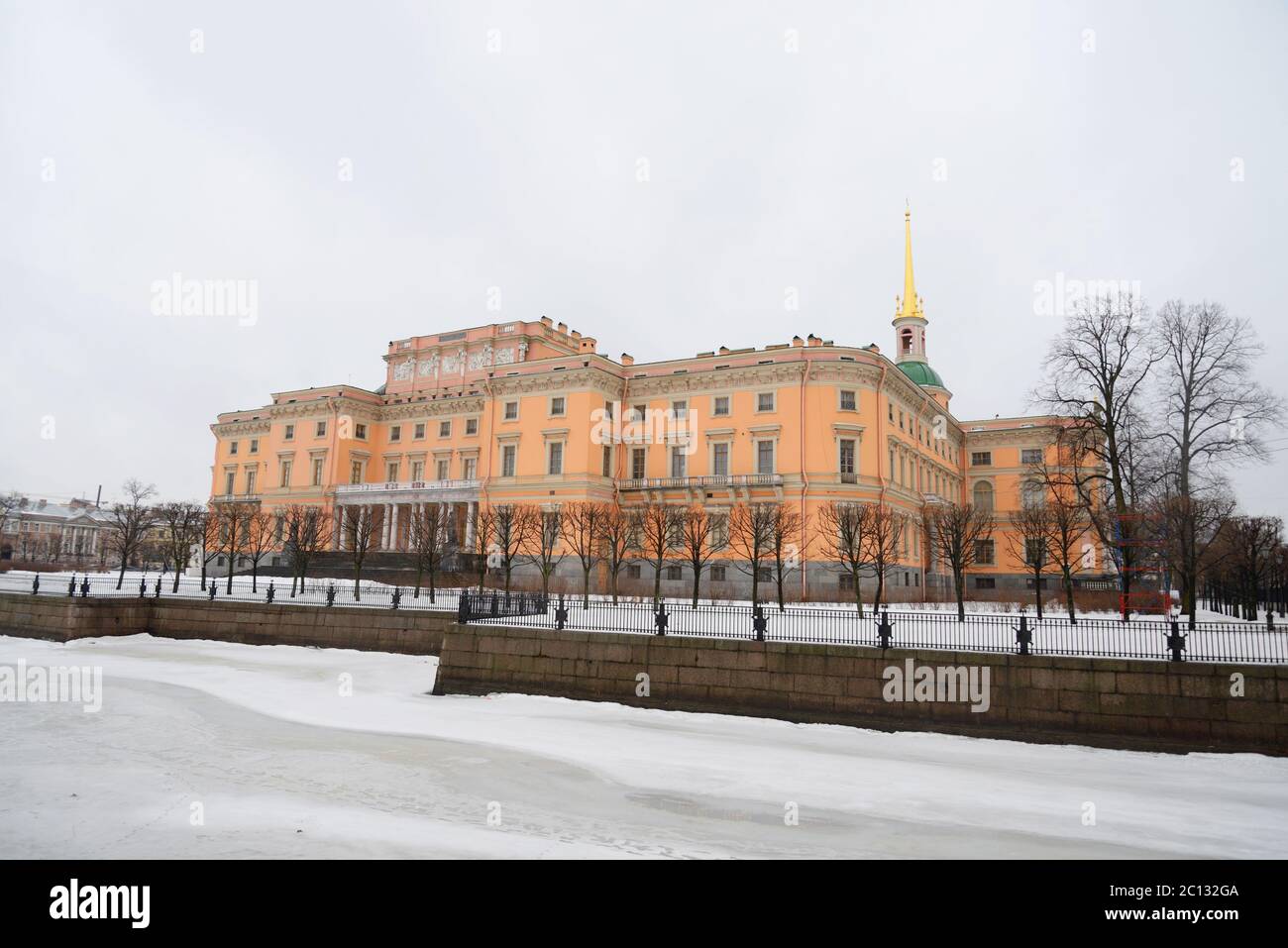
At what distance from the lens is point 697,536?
34.9m

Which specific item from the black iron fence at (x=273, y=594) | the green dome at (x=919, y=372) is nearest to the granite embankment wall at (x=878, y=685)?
the black iron fence at (x=273, y=594)

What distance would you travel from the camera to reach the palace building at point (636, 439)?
42375 millimetres

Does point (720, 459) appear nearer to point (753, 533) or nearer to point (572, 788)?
point (753, 533)

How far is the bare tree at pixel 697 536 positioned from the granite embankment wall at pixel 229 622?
453 inches

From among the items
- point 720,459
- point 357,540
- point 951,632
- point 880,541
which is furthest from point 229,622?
point 720,459

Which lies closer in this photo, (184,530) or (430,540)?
(430,540)

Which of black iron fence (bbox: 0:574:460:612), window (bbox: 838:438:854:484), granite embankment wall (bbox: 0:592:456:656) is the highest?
window (bbox: 838:438:854:484)

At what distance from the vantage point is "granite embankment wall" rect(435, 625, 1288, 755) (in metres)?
12.8

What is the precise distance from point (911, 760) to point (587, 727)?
620 cm

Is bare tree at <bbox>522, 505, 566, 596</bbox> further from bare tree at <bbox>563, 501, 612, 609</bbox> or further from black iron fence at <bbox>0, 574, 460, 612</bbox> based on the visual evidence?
black iron fence at <bbox>0, 574, 460, 612</bbox>

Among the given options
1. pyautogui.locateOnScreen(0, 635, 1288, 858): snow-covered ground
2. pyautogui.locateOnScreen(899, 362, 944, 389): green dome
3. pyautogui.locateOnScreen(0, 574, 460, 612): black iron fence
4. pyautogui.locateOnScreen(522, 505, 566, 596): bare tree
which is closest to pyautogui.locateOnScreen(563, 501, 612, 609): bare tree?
pyautogui.locateOnScreen(522, 505, 566, 596): bare tree

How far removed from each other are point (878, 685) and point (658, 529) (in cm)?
1903

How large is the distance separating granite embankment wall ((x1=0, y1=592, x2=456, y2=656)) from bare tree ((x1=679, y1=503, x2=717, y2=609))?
37.8ft

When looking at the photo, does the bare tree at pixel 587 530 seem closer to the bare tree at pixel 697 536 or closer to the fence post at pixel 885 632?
the bare tree at pixel 697 536
